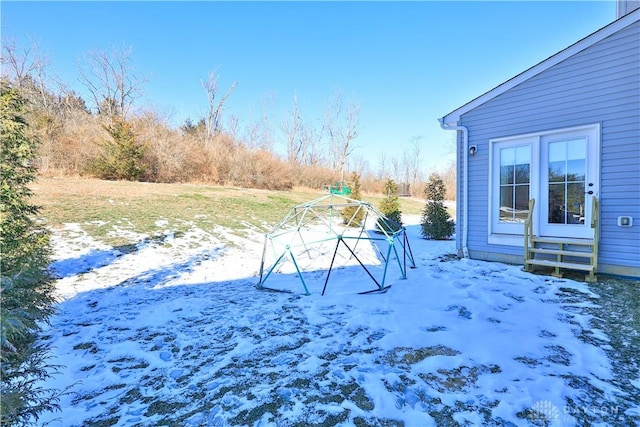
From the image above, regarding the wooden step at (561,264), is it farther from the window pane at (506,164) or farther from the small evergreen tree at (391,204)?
the small evergreen tree at (391,204)

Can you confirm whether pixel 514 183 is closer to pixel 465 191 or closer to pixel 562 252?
pixel 465 191

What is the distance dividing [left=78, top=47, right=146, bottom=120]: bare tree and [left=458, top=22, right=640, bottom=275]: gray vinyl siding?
24.5 meters

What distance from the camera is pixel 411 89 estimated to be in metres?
19.0

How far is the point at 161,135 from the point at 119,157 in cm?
337

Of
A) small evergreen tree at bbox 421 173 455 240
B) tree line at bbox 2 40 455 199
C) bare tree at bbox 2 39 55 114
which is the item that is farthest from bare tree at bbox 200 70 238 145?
small evergreen tree at bbox 421 173 455 240

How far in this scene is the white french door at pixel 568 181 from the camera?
452 cm

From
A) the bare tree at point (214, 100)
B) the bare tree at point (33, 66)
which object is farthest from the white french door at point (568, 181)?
the bare tree at point (214, 100)

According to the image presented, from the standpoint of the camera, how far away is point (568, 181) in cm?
471

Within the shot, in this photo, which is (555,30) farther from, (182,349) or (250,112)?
(250,112)

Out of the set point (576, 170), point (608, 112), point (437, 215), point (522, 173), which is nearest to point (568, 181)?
point (576, 170)

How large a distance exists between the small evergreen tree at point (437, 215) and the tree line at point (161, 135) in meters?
10.5

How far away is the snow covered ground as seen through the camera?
6.12 ft

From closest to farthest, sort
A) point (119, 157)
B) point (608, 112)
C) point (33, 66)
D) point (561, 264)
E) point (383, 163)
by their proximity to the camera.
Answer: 1. point (608, 112)
2. point (561, 264)
3. point (119, 157)
4. point (33, 66)
5. point (383, 163)

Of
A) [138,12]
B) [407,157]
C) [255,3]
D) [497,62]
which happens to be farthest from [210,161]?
[407,157]
